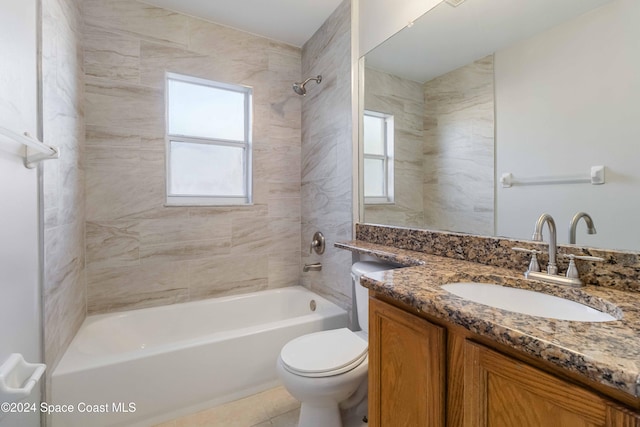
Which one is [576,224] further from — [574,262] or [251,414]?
[251,414]

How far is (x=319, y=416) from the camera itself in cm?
131

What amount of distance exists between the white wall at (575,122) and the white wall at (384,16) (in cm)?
59

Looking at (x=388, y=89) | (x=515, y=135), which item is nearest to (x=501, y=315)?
(x=515, y=135)

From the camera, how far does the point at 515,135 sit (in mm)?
1156

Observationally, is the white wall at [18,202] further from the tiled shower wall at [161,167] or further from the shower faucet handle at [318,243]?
the shower faucet handle at [318,243]

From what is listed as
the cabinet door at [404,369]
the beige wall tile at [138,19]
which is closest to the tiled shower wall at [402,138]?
the cabinet door at [404,369]

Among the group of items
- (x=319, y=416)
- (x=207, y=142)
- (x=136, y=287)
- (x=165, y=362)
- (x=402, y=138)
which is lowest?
(x=319, y=416)

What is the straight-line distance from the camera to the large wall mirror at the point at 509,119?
0.88m

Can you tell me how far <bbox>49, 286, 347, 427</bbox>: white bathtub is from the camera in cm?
129

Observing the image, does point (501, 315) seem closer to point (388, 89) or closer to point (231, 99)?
point (388, 89)

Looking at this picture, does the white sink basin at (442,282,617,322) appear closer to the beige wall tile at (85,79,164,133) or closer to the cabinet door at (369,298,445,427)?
the cabinet door at (369,298,445,427)

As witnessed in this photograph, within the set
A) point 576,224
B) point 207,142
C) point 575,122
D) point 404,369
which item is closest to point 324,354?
point 404,369

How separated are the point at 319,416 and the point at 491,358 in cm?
103

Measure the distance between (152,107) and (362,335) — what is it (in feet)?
6.95
